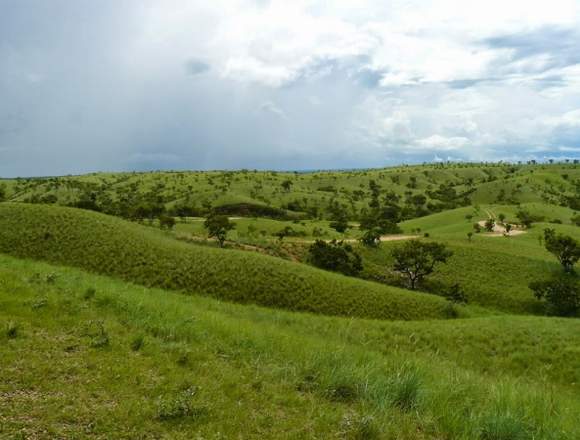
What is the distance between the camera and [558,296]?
60.5 m

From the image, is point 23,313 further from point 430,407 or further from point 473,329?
point 473,329

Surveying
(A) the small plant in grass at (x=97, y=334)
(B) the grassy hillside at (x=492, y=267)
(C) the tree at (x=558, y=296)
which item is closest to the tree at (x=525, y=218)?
(B) the grassy hillside at (x=492, y=267)

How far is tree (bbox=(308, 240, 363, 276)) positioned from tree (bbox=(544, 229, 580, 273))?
108ft

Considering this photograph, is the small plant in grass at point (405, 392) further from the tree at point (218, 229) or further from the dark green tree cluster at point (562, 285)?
the dark green tree cluster at point (562, 285)

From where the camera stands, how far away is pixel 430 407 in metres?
10.5

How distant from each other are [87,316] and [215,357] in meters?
5.86

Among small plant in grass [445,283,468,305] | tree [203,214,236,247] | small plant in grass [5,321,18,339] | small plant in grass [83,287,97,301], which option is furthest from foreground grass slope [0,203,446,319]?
small plant in grass [5,321,18,339]

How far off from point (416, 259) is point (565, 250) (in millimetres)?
26132

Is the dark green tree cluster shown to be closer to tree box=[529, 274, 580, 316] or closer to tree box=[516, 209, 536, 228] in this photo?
tree box=[529, 274, 580, 316]

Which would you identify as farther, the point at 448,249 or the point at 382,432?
the point at 448,249

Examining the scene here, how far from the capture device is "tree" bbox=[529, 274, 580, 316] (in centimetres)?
5972

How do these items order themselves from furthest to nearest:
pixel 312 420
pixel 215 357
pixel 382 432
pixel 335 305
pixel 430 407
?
pixel 335 305 → pixel 215 357 → pixel 430 407 → pixel 312 420 → pixel 382 432

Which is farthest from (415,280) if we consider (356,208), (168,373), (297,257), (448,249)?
(356,208)

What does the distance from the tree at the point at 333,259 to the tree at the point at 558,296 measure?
1024 inches
